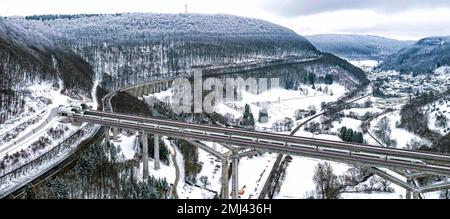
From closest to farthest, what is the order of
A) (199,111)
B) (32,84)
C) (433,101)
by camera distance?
(32,84)
(199,111)
(433,101)

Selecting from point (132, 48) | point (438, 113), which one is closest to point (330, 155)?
point (438, 113)

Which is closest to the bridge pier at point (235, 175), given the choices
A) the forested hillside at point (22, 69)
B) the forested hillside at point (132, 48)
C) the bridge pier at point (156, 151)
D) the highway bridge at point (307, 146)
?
the highway bridge at point (307, 146)

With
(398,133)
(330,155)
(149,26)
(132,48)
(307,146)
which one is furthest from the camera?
(149,26)

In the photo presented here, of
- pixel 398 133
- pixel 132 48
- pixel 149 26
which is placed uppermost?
pixel 149 26

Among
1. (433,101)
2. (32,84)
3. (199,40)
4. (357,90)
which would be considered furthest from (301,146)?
(199,40)

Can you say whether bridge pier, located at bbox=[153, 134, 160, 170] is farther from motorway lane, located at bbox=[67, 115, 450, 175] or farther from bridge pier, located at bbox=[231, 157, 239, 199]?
bridge pier, located at bbox=[231, 157, 239, 199]

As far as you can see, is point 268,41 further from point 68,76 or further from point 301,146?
point 301,146

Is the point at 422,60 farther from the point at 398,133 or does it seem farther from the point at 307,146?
the point at 307,146
